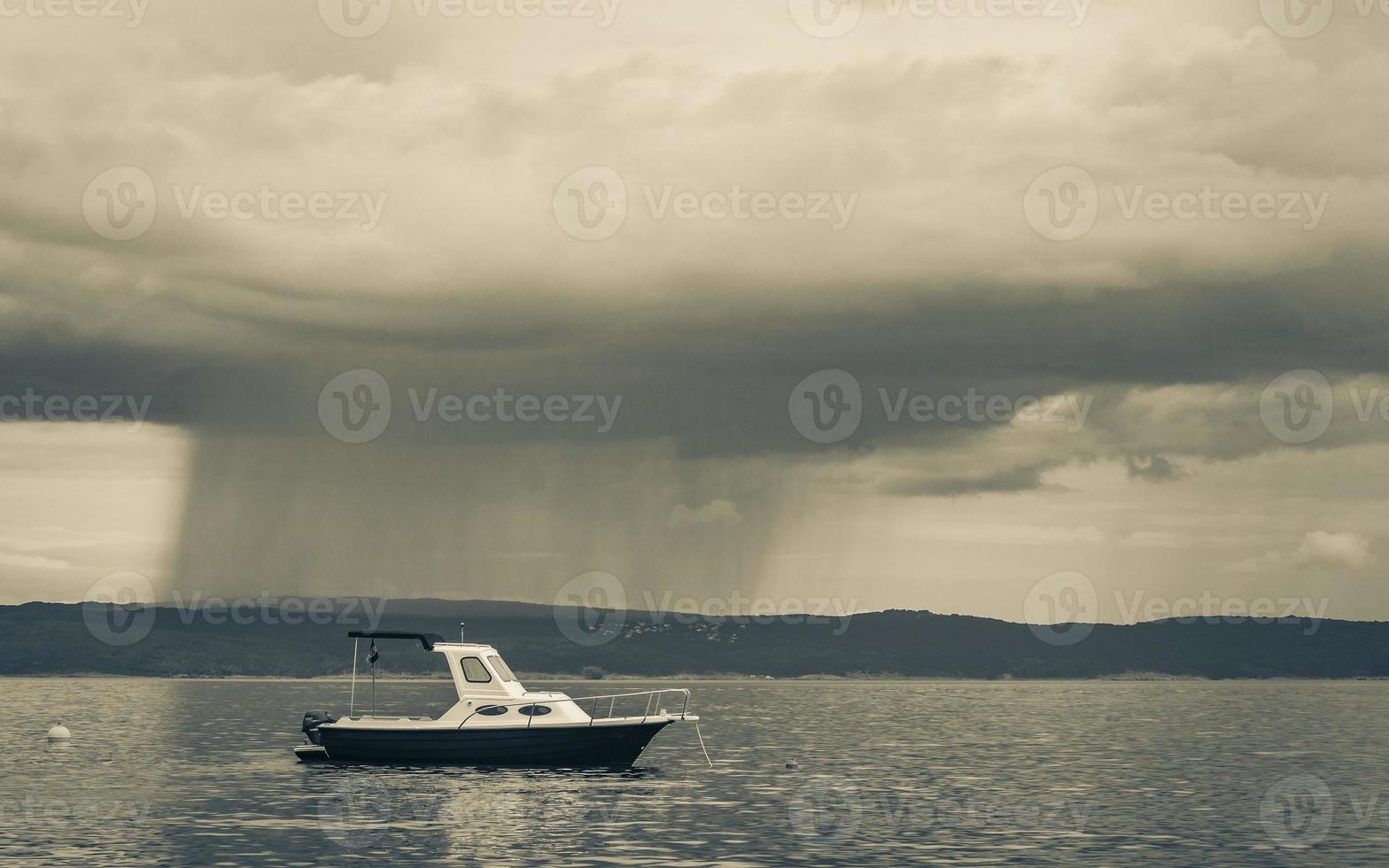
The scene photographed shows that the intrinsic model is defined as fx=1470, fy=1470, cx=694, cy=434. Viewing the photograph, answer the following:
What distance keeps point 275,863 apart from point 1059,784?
48.3 meters

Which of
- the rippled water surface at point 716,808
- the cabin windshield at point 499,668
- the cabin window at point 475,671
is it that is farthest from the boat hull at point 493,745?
the cabin windshield at point 499,668

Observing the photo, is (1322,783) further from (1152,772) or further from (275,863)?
(275,863)

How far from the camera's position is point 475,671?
73.9m

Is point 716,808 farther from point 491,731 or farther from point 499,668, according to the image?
point 499,668

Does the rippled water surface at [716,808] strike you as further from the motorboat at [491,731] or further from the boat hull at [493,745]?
the motorboat at [491,731]

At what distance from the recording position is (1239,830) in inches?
2394

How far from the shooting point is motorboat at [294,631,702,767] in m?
72.5

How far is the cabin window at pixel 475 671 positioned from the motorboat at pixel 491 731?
0.04 metres

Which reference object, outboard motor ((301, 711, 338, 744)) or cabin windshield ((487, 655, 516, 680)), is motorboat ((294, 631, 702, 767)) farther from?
outboard motor ((301, 711, 338, 744))

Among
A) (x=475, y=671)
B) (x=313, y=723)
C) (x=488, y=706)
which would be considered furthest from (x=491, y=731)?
(x=313, y=723)

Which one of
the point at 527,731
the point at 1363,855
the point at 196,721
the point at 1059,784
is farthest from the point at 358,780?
the point at 196,721

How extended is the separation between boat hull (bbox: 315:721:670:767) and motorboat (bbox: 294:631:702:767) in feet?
0.14

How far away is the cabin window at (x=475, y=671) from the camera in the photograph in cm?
7369

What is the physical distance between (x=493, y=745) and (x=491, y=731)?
0.77 metres
